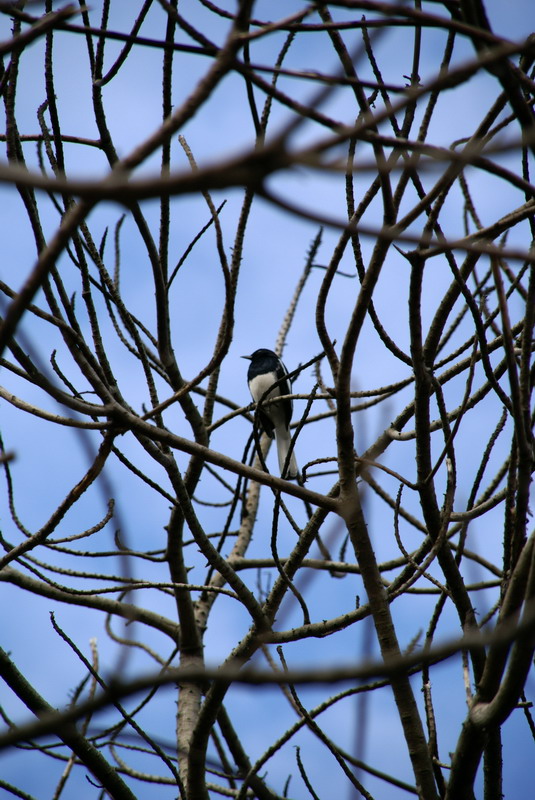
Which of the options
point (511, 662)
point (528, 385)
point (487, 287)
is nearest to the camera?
point (511, 662)

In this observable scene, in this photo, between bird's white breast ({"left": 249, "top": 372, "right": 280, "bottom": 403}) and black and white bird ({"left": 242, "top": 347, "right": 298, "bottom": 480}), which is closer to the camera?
black and white bird ({"left": 242, "top": 347, "right": 298, "bottom": 480})

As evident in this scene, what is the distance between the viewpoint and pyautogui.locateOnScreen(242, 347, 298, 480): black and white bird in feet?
15.4

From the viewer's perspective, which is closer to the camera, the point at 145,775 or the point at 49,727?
the point at 49,727

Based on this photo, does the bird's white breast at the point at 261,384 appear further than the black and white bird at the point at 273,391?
Yes

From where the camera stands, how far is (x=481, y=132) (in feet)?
4.89

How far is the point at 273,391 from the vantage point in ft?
18.6

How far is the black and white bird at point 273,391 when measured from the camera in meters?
4.70

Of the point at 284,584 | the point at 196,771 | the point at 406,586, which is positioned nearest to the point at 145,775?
the point at 196,771

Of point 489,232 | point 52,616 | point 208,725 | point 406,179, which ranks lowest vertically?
point 208,725

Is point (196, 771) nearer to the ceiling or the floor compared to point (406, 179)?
nearer to the floor

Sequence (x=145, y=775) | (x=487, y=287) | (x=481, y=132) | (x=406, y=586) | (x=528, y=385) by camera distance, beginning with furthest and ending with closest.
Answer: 1. (x=145, y=775)
2. (x=487, y=287)
3. (x=406, y=586)
4. (x=481, y=132)
5. (x=528, y=385)

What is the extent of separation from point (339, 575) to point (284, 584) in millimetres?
1107

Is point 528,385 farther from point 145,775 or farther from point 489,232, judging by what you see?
point 145,775

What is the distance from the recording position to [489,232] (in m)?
1.40
